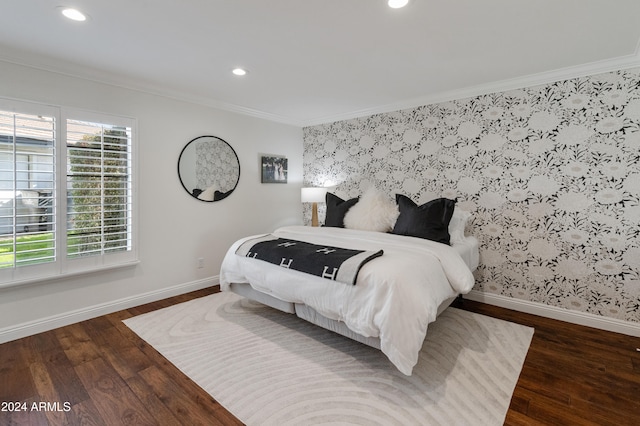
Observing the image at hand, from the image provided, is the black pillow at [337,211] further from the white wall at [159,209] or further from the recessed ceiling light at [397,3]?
the recessed ceiling light at [397,3]

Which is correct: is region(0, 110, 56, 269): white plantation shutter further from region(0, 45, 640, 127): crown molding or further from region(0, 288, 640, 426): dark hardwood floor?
region(0, 288, 640, 426): dark hardwood floor

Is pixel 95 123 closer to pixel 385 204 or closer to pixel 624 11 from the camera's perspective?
pixel 385 204

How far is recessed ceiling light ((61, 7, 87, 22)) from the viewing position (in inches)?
75.2

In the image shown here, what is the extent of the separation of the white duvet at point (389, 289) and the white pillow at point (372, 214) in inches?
25.3

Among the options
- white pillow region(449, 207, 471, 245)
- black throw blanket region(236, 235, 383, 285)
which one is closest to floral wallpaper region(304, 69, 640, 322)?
white pillow region(449, 207, 471, 245)

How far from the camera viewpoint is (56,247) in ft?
8.87

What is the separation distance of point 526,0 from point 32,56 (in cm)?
367

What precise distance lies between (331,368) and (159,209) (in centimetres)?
253

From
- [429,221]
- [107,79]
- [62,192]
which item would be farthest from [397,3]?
[62,192]

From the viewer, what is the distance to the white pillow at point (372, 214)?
3.49m

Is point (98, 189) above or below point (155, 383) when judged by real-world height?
above

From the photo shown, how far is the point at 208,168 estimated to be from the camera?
384 cm

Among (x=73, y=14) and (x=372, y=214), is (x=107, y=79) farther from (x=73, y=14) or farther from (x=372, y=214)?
(x=372, y=214)

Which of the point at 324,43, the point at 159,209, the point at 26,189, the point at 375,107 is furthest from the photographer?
the point at 375,107
